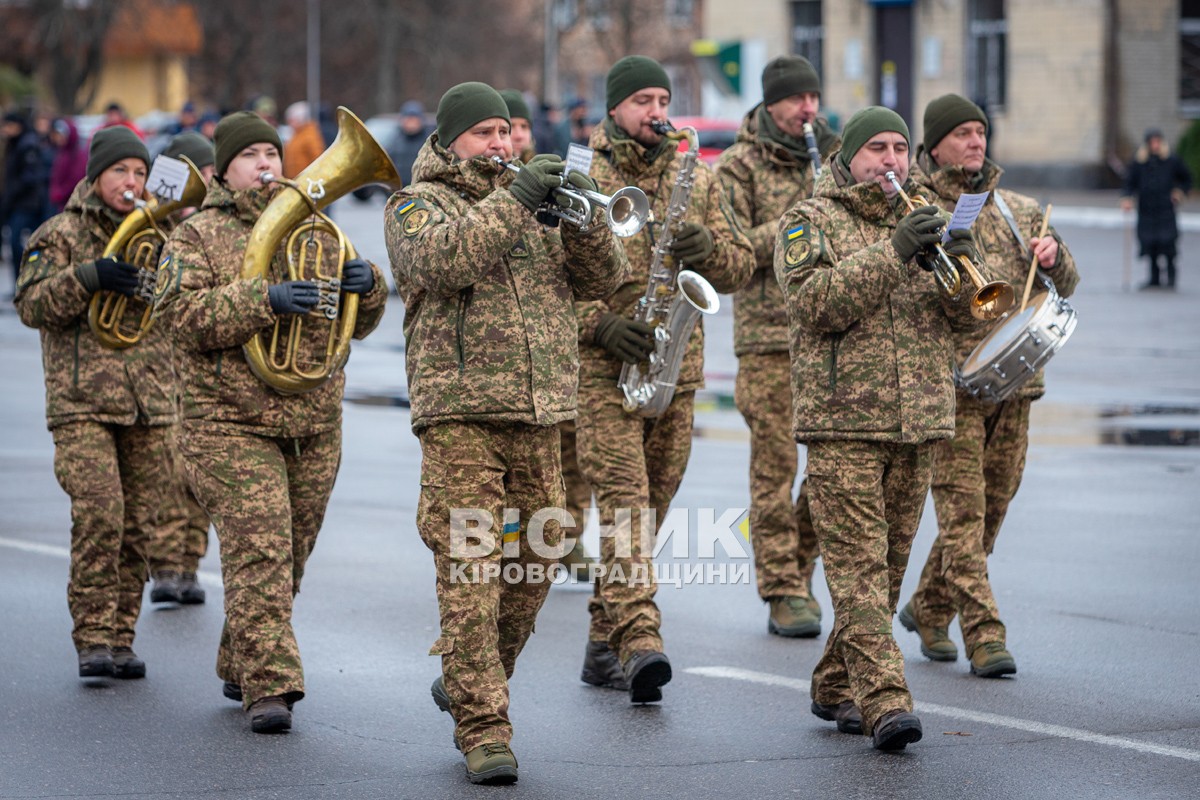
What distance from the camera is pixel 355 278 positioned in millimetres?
6688

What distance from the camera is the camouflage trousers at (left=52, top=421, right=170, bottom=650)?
748cm

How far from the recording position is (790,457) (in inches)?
328

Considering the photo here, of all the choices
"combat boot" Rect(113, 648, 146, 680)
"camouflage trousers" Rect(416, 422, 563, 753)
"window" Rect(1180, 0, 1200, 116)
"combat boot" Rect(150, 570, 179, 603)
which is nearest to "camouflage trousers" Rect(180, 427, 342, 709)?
"camouflage trousers" Rect(416, 422, 563, 753)

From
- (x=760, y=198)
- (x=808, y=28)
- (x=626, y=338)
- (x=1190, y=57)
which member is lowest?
(x=626, y=338)

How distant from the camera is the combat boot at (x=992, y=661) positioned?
7.25 metres

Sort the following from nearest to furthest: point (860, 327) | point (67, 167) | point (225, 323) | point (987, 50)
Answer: point (860, 327), point (225, 323), point (67, 167), point (987, 50)

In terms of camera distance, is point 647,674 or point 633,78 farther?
point 633,78

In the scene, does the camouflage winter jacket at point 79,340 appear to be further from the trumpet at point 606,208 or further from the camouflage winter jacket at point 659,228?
the trumpet at point 606,208

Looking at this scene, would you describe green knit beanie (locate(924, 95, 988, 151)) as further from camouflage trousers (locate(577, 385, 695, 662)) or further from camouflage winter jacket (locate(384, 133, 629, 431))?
camouflage winter jacket (locate(384, 133, 629, 431))

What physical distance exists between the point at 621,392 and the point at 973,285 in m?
1.55

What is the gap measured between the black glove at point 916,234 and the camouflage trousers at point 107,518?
3275 mm

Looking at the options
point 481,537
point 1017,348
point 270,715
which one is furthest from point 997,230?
point 270,715

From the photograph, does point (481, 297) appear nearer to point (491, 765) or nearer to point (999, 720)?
point (491, 765)

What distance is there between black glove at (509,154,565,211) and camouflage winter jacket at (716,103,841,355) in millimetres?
2578
